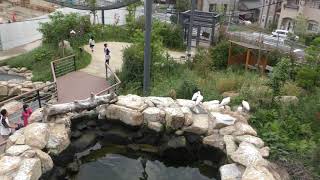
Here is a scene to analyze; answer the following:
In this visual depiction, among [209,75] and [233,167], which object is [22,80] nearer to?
[209,75]

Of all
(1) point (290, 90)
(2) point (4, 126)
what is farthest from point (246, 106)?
(2) point (4, 126)

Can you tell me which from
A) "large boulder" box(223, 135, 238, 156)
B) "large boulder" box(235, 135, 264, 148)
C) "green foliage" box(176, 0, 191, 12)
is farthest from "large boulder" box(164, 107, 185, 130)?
"green foliage" box(176, 0, 191, 12)

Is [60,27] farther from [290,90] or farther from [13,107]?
[290,90]

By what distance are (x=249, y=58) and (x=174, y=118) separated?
8944 mm

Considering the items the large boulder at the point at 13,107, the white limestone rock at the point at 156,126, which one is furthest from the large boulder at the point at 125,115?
the large boulder at the point at 13,107

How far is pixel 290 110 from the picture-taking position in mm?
10898

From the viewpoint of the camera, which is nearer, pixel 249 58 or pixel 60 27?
pixel 249 58

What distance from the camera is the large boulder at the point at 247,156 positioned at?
28.0ft

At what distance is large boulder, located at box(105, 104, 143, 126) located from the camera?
10.5 metres

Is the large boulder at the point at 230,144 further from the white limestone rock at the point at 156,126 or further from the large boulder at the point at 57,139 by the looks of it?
the large boulder at the point at 57,139

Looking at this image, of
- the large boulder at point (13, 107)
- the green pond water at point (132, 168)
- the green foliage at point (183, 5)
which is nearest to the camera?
the green pond water at point (132, 168)

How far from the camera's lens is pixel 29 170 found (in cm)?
802

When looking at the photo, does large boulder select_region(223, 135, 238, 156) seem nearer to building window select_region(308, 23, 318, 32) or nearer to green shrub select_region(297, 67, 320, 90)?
green shrub select_region(297, 67, 320, 90)

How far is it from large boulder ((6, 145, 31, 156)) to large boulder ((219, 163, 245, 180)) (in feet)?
15.9
